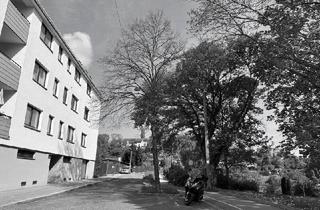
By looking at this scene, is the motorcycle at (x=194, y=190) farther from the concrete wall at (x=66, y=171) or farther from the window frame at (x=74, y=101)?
the window frame at (x=74, y=101)

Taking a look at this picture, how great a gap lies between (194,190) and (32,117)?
1099 centimetres

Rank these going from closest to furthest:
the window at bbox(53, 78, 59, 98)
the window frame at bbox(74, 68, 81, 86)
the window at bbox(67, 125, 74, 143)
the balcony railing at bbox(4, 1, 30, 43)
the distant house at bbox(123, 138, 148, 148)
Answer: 1. the balcony railing at bbox(4, 1, 30, 43)
2. the window at bbox(53, 78, 59, 98)
3. the window at bbox(67, 125, 74, 143)
4. the window frame at bbox(74, 68, 81, 86)
5. the distant house at bbox(123, 138, 148, 148)

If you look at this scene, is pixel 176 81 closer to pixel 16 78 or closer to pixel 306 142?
pixel 306 142

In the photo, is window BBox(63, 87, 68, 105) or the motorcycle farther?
window BBox(63, 87, 68, 105)

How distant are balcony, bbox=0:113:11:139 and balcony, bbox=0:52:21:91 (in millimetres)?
1620

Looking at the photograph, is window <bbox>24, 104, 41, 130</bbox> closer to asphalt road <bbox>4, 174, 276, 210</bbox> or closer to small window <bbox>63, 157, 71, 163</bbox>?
asphalt road <bbox>4, 174, 276, 210</bbox>

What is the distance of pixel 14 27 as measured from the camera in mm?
14367

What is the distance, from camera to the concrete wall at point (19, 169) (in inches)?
558

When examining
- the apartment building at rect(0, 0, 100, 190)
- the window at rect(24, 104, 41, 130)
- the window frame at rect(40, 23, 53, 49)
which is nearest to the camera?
the apartment building at rect(0, 0, 100, 190)

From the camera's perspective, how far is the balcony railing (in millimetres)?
13914

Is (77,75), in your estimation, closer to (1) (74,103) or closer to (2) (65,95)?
(1) (74,103)

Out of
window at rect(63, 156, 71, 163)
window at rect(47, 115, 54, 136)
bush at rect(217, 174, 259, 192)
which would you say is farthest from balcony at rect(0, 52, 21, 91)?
bush at rect(217, 174, 259, 192)

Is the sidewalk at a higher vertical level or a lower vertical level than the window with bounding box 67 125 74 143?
lower

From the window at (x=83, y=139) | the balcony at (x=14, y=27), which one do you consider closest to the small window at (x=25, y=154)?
the balcony at (x=14, y=27)
